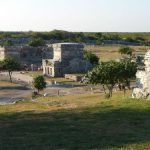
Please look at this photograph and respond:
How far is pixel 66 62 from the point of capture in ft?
271

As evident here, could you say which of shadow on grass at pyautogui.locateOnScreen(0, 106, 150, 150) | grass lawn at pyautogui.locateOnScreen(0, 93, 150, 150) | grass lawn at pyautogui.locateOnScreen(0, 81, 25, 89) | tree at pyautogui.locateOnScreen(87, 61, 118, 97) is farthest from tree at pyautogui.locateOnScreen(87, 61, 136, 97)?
grass lawn at pyautogui.locateOnScreen(0, 81, 25, 89)

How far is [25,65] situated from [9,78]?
17882mm

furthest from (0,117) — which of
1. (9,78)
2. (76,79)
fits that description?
(9,78)

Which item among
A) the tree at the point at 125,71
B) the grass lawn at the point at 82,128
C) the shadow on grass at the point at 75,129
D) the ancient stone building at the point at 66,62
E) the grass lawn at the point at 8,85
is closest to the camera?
the grass lawn at the point at 82,128

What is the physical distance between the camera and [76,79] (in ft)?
234

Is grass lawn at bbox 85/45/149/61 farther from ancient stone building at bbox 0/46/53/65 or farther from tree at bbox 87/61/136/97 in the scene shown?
tree at bbox 87/61/136/97

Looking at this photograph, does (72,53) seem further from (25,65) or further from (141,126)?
(141,126)

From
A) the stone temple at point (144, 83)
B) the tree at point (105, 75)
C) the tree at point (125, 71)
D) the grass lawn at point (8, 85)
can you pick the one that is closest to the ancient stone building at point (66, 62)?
the grass lawn at point (8, 85)

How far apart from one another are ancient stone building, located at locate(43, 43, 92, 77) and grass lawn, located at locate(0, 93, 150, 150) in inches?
2196

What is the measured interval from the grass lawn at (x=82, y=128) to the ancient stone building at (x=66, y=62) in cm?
5577

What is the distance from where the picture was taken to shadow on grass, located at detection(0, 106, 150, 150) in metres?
15.7

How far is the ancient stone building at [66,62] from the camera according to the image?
8044cm

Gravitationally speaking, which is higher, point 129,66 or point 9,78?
point 129,66

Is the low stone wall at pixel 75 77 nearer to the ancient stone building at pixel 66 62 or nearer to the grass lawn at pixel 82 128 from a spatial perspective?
the ancient stone building at pixel 66 62
